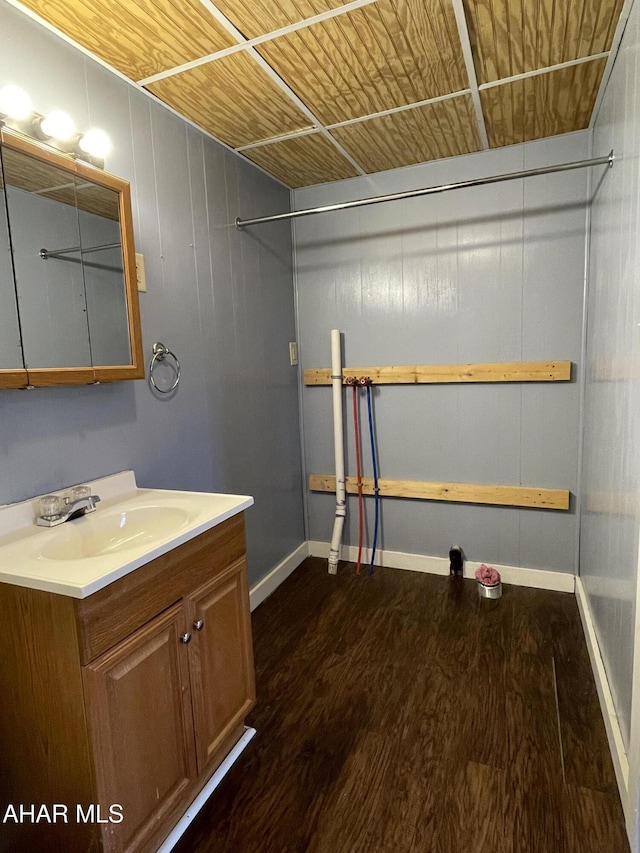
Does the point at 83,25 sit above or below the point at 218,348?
above

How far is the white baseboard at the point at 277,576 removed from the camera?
8.53ft

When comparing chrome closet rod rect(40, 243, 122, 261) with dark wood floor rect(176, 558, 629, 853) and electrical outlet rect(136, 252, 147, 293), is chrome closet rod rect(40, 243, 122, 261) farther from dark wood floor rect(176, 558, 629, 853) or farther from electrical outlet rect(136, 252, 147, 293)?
dark wood floor rect(176, 558, 629, 853)

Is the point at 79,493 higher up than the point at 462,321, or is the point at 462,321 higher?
the point at 462,321

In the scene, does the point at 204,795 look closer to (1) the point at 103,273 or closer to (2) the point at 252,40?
(1) the point at 103,273

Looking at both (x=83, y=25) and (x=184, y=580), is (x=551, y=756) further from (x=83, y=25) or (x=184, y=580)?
(x=83, y=25)

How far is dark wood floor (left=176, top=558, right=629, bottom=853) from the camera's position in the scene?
1.34m

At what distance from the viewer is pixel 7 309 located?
134 cm

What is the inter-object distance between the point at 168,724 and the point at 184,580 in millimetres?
376

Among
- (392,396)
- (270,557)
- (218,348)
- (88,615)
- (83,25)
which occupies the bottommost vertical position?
(270,557)

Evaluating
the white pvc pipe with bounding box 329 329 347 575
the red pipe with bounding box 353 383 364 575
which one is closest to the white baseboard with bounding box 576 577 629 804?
the red pipe with bounding box 353 383 364 575

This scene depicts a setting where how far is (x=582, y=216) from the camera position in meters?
2.40

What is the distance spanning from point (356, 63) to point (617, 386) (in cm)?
149

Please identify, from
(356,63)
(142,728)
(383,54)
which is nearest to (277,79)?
(356,63)

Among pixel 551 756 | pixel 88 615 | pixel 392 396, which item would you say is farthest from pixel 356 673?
pixel 392 396
